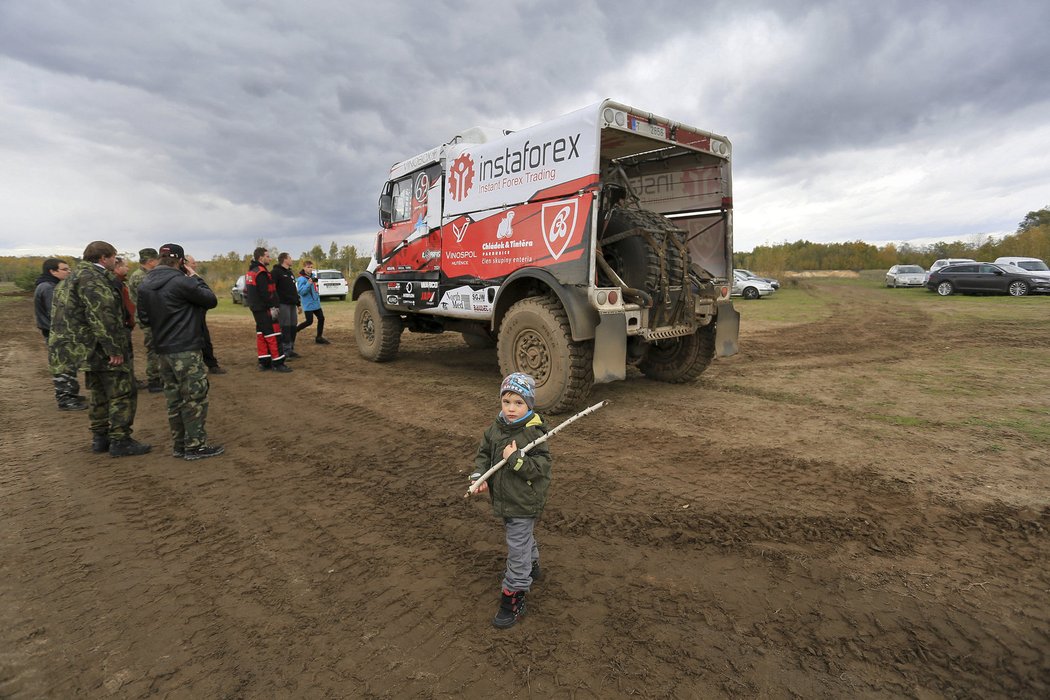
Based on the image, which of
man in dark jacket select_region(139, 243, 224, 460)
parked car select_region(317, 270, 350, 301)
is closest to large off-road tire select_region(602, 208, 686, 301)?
man in dark jacket select_region(139, 243, 224, 460)

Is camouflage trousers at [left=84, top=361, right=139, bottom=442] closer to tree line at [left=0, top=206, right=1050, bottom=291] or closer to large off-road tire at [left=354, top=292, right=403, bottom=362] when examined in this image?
large off-road tire at [left=354, top=292, right=403, bottom=362]

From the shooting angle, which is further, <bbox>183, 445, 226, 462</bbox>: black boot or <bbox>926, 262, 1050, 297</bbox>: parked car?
<bbox>926, 262, 1050, 297</bbox>: parked car

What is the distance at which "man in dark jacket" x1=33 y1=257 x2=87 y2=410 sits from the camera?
20.6 feet

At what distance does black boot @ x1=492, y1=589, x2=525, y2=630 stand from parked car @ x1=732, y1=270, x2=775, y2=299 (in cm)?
2474

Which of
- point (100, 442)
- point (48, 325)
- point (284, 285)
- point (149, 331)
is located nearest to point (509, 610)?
point (100, 442)

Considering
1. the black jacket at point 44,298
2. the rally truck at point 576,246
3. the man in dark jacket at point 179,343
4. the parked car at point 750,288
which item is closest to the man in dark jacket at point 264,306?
the rally truck at point 576,246

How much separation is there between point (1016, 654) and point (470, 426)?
13.7ft

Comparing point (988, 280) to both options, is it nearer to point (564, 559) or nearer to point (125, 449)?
point (564, 559)

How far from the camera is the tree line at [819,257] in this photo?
137ft

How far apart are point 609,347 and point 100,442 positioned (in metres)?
4.80

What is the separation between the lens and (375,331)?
9055mm

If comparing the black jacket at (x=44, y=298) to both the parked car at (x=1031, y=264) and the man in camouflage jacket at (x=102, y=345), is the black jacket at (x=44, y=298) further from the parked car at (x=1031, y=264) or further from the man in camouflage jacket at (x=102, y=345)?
the parked car at (x=1031, y=264)

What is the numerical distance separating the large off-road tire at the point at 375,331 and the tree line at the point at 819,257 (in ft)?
89.6

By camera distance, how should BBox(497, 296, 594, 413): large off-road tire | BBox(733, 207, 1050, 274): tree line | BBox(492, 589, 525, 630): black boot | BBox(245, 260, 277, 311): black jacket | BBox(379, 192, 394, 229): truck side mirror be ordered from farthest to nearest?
BBox(733, 207, 1050, 274): tree line
BBox(379, 192, 394, 229): truck side mirror
BBox(245, 260, 277, 311): black jacket
BBox(497, 296, 594, 413): large off-road tire
BBox(492, 589, 525, 630): black boot
